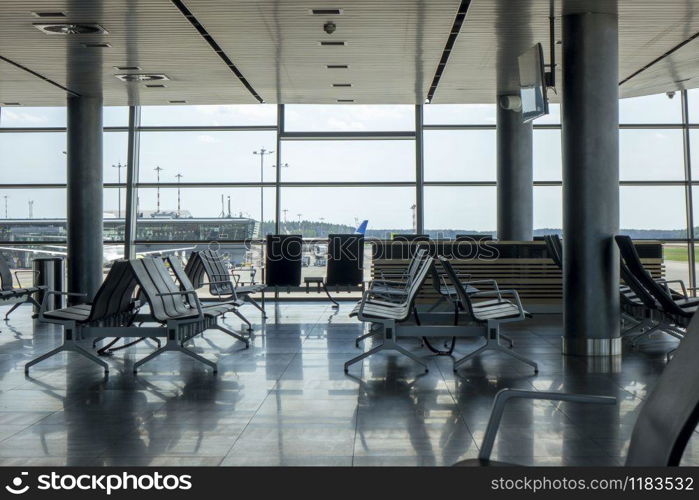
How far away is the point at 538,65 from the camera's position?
667 centimetres

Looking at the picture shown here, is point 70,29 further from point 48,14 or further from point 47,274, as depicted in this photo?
point 47,274

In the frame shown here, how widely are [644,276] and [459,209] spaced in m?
6.34

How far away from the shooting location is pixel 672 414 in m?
1.66

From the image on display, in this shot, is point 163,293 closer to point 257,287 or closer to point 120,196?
point 257,287

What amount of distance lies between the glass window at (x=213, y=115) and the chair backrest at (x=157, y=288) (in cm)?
608

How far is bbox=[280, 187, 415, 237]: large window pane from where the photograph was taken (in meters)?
12.2

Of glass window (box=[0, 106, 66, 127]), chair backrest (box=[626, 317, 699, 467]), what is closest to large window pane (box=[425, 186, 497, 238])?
glass window (box=[0, 106, 66, 127])

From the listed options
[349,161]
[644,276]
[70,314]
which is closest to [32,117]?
[349,161]

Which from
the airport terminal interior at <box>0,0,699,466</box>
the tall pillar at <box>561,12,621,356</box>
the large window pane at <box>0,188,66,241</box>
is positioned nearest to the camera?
the airport terminal interior at <box>0,0,699,466</box>

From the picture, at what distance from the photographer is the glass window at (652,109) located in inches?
475

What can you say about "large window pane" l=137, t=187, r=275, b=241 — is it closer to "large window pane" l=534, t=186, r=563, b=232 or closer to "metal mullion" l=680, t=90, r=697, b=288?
"large window pane" l=534, t=186, r=563, b=232

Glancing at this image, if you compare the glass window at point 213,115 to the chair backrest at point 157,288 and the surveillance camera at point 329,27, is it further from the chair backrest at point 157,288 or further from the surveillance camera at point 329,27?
the chair backrest at point 157,288

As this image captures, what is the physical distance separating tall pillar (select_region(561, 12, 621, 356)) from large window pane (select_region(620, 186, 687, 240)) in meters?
6.15

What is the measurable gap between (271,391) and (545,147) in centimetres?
886
